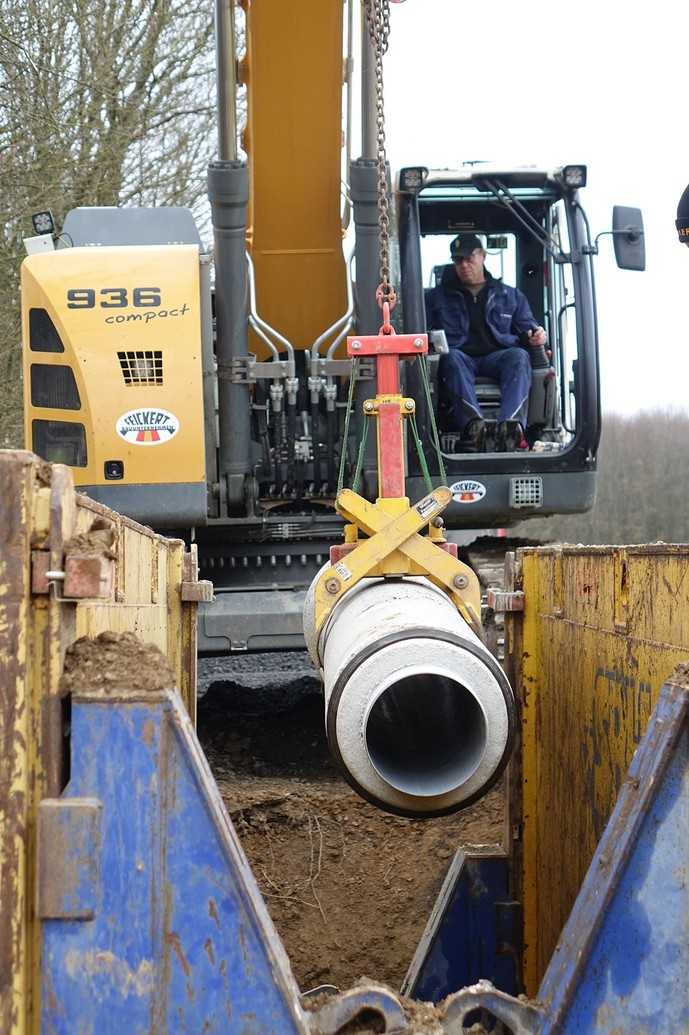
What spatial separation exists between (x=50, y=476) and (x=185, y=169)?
51.5 ft

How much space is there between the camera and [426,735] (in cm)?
393

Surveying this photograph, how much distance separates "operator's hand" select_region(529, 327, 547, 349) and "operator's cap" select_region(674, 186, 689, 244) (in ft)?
11.3

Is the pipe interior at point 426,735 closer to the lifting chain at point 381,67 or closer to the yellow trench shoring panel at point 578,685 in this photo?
the yellow trench shoring panel at point 578,685

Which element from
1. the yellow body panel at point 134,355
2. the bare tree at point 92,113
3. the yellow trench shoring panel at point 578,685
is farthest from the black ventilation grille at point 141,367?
the bare tree at point 92,113

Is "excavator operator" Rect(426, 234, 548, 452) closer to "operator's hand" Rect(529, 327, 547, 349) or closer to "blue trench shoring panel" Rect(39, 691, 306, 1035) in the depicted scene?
"operator's hand" Rect(529, 327, 547, 349)

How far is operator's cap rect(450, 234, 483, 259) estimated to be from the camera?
8.12m

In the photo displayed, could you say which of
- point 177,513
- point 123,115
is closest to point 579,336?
point 177,513

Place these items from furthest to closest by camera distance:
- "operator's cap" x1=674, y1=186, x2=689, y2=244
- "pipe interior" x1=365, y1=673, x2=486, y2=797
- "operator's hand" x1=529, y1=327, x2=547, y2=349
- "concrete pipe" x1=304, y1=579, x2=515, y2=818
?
"operator's hand" x1=529, y1=327, x2=547, y2=349 → "operator's cap" x1=674, y1=186, x2=689, y2=244 → "pipe interior" x1=365, y1=673, x2=486, y2=797 → "concrete pipe" x1=304, y1=579, x2=515, y2=818

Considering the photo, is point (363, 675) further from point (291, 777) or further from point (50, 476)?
point (291, 777)

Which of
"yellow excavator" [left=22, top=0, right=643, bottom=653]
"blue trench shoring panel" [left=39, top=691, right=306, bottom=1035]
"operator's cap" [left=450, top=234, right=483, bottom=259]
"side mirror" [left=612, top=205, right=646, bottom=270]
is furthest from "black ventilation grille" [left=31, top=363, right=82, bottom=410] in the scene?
"blue trench shoring panel" [left=39, top=691, right=306, bottom=1035]

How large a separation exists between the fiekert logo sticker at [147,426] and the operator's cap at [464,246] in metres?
2.07

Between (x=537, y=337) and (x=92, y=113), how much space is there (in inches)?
345

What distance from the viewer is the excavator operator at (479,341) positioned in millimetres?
7965

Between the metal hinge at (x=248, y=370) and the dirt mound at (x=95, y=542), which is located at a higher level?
the metal hinge at (x=248, y=370)
